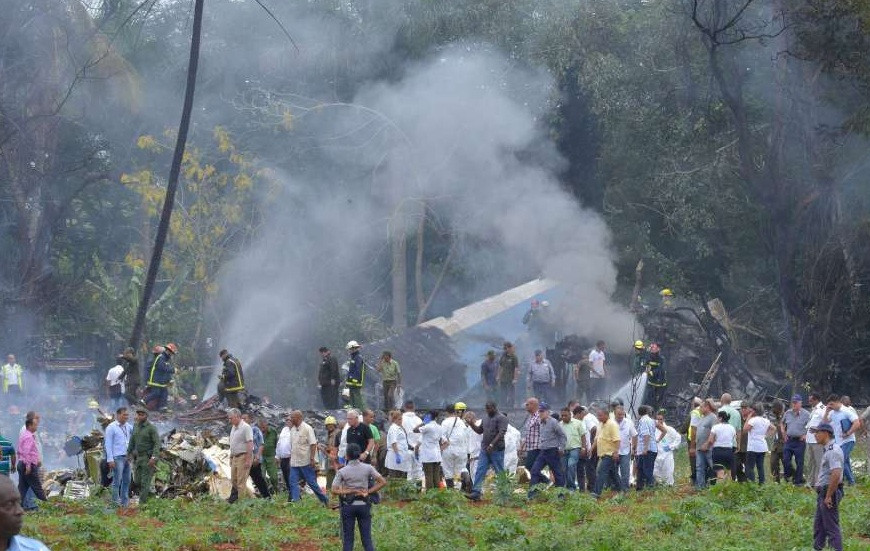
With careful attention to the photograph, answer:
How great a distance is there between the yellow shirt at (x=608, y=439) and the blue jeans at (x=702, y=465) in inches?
49.9

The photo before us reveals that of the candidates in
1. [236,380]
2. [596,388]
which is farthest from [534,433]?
[596,388]

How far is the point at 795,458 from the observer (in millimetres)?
16562

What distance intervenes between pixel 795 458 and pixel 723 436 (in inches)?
53.9

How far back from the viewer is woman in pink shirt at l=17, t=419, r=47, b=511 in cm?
1501

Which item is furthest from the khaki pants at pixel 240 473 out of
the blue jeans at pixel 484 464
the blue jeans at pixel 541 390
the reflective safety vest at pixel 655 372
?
the reflective safety vest at pixel 655 372

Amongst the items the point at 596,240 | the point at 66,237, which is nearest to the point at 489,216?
the point at 596,240

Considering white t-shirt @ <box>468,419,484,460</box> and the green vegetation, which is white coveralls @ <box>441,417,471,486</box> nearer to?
white t-shirt @ <box>468,419,484,460</box>

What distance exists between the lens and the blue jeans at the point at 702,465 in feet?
53.7

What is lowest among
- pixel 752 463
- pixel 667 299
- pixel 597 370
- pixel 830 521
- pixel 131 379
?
pixel 830 521

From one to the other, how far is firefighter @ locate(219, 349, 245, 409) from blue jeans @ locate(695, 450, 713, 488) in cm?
947

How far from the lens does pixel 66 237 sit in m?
37.2

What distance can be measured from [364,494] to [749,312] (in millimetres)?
22995

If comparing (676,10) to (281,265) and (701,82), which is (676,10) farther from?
(281,265)

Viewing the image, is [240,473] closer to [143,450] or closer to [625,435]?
[143,450]
